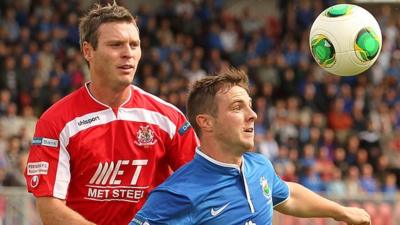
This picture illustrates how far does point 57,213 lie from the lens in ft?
18.2

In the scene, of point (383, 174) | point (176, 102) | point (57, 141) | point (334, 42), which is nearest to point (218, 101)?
point (57, 141)

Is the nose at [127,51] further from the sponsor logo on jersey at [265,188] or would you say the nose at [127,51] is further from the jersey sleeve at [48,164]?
the sponsor logo on jersey at [265,188]

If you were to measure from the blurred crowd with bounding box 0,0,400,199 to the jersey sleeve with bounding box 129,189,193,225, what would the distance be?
8561 millimetres

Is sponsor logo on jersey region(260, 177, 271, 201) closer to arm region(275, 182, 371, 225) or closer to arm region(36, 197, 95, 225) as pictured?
arm region(275, 182, 371, 225)

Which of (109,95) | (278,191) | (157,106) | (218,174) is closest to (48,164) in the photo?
(109,95)

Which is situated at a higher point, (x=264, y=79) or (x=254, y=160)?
(x=254, y=160)

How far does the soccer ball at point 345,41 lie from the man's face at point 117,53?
5.25 feet

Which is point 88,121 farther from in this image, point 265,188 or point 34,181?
point 265,188

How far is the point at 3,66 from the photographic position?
1648 centimetres

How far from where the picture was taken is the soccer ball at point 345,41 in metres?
6.74

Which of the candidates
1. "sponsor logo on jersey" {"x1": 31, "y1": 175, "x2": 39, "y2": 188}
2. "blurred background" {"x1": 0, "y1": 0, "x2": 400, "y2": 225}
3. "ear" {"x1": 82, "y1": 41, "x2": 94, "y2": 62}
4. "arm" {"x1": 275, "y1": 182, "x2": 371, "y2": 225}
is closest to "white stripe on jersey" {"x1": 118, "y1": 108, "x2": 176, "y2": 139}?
"ear" {"x1": 82, "y1": 41, "x2": 94, "y2": 62}

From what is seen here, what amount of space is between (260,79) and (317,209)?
13.7m

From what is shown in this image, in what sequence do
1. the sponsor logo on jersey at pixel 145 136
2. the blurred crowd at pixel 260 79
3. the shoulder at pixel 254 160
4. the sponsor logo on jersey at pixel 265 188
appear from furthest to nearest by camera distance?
the blurred crowd at pixel 260 79 → the sponsor logo on jersey at pixel 145 136 → the shoulder at pixel 254 160 → the sponsor logo on jersey at pixel 265 188

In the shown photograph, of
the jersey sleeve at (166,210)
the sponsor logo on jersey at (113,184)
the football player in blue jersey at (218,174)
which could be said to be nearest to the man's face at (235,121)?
the football player in blue jersey at (218,174)
